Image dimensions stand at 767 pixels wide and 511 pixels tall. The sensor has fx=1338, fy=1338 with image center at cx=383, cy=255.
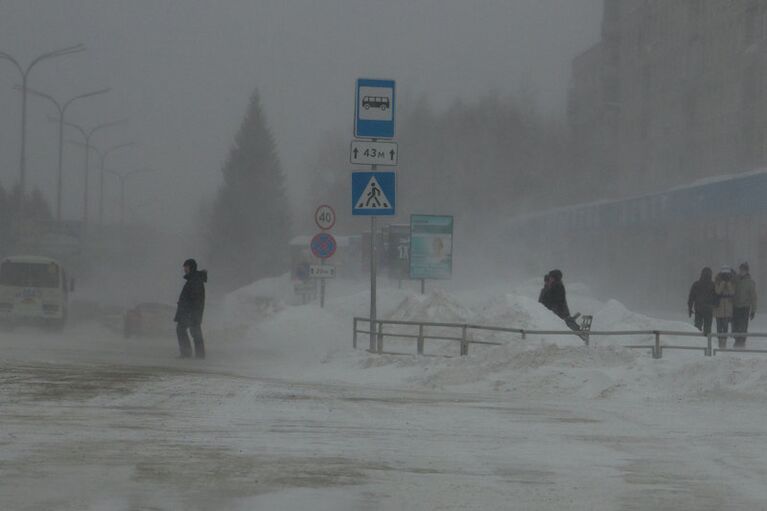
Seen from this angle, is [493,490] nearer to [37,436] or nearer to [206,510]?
[206,510]

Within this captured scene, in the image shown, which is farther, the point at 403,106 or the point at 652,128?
the point at 403,106

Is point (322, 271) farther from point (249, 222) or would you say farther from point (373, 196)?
point (249, 222)

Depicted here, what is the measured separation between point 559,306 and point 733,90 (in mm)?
51648

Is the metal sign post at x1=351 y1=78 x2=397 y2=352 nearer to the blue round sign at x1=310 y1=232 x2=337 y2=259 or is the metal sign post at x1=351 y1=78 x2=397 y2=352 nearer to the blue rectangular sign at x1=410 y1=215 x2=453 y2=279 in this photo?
the blue round sign at x1=310 y1=232 x2=337 y2=259

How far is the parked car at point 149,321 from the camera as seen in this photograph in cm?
4219

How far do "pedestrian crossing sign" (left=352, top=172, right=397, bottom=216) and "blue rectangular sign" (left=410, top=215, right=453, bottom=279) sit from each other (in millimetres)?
13271

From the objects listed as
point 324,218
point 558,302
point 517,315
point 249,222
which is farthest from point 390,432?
point 249,222

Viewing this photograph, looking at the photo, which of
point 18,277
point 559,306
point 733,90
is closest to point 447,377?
point 559,306

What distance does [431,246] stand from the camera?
35.1m

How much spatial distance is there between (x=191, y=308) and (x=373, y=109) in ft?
15.3

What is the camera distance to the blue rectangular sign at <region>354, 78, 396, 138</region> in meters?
20.6

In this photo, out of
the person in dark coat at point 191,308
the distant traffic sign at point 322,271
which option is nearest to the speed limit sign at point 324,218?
the distant traffic sign at point 322,271

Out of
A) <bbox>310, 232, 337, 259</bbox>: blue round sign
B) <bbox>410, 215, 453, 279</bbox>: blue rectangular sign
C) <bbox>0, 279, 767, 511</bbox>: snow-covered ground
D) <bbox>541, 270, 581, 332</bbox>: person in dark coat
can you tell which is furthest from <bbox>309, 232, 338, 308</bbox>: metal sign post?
<bbox>410, 215, 453, 279</bbox>: blue rectangular sign

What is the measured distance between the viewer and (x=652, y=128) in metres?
79.6
